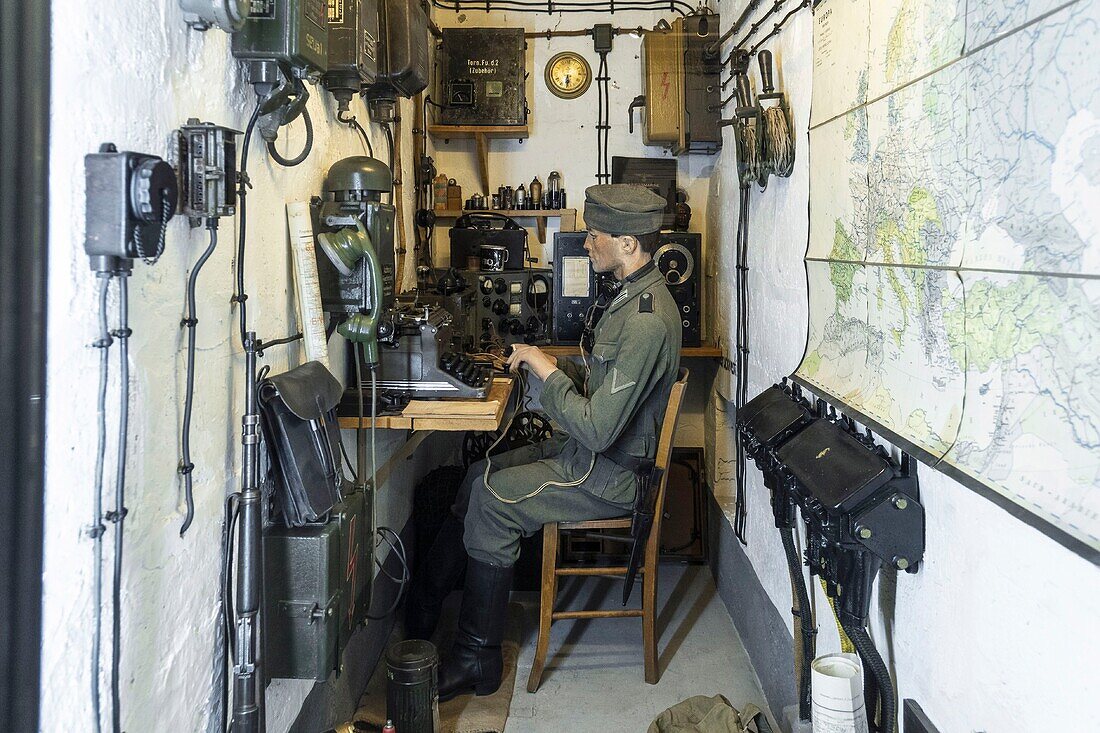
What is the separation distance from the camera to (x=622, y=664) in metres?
3.35

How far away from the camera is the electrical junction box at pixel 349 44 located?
7.57 feet

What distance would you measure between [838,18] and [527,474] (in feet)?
5.57

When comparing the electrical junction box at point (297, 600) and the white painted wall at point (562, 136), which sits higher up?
the white painted wall at point (562, 136)

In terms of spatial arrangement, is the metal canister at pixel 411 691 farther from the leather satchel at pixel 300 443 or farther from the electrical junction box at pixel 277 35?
the electrical junction box at pixel 277 35

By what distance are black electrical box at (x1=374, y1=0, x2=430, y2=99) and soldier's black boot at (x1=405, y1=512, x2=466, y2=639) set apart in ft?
5.18

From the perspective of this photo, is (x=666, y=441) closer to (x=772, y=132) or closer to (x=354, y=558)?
(x=772, y=132)

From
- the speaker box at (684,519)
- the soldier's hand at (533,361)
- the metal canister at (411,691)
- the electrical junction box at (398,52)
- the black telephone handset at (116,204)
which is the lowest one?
the metal canister at (411,691)

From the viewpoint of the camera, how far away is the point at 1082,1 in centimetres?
109

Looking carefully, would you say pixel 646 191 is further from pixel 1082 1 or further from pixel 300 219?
Result: pixel 1082 1

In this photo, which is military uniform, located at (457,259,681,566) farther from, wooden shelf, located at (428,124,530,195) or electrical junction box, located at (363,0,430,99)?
wooden shelf, located at (428,124,530,195)

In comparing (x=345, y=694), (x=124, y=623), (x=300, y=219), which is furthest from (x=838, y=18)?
(x=345, y=694)

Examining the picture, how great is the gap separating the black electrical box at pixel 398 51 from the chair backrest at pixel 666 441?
54.1 inches

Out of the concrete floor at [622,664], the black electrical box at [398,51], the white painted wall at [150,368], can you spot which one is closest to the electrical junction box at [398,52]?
the black electrical box at [398,51]

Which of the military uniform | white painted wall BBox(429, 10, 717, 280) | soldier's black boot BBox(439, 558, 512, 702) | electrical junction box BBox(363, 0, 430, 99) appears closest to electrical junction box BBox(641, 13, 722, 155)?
white painted wall BBox(429, 10, 717, 280)
